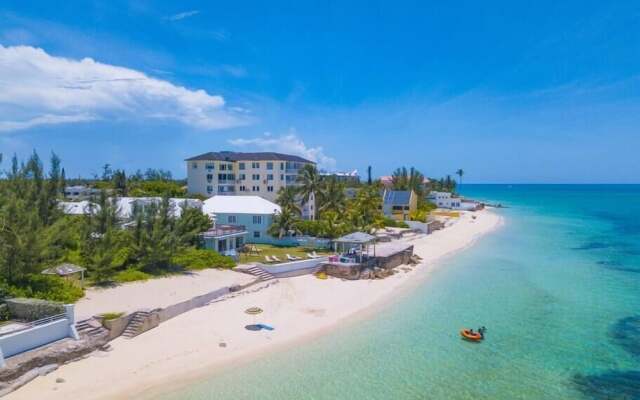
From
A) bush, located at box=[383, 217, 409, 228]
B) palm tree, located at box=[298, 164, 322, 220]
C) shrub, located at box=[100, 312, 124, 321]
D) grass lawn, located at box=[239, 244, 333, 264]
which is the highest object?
palm tree, located at box=[298, 164, 322, 220]

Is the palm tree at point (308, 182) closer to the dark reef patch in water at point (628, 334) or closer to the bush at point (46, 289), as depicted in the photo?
the bush at point (46, 289)

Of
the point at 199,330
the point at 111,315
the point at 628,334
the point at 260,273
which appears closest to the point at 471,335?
the point at 628,334

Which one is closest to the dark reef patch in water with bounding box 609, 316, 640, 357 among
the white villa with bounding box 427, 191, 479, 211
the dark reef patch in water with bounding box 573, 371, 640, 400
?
the dark reef patch in water with bounding box 573, 371, 640, 400

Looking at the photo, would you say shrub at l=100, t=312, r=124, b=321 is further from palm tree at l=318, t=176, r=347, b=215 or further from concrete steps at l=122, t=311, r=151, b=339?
palm tree at l=318, t=176, r=347, b=215

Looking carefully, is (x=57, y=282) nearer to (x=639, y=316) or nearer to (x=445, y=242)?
(x=639, y=316)

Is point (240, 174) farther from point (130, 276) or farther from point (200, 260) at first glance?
point (130, 276)
